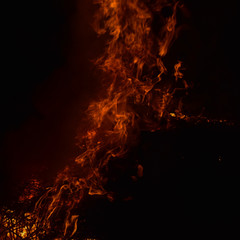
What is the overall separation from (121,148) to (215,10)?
324 centimetres

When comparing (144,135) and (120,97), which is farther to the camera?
(120,97)

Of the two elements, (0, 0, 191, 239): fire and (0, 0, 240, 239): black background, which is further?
(0, 0, 191, 239): fire

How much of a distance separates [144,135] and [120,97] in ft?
2.85

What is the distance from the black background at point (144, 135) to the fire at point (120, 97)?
0.78 feet

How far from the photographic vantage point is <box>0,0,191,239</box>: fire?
3.58 meters

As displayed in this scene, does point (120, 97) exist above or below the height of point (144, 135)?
above

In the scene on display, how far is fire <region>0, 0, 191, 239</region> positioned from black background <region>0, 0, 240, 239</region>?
9.3 inches

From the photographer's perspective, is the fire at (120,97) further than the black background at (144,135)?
Yes

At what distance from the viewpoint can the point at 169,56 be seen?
4.52m

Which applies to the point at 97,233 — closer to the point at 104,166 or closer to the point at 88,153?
the point at 104,166

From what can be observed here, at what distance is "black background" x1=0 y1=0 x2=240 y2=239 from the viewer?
132 inches

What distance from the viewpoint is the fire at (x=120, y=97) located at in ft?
11.7

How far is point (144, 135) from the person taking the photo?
3.77 meters

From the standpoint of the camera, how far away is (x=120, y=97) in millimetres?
4145
